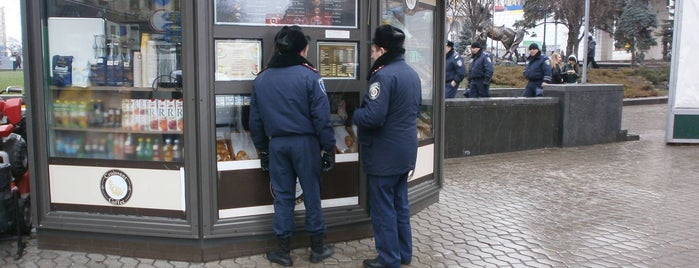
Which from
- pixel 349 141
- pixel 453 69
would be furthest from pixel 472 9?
pixel 349 141

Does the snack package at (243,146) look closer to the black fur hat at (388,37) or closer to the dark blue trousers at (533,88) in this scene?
the black fur hat at (388,37)

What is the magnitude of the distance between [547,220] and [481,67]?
→ 16.3 ft

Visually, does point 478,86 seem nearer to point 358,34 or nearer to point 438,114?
point 438,114

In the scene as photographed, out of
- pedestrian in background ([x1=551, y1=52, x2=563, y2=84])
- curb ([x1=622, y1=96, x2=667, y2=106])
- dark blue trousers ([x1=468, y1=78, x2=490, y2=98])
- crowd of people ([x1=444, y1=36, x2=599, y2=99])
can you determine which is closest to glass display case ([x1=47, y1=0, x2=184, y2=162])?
crowd of people ([x1=444, y1=36, x2=599, y2=99])

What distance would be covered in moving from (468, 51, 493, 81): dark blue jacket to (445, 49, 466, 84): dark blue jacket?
249 millimetres

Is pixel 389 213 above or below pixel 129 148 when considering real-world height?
below

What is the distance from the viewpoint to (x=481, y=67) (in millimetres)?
10742

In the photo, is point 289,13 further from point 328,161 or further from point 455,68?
point 455,68

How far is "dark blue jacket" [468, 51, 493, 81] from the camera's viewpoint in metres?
10.7

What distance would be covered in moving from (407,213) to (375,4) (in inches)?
68.6

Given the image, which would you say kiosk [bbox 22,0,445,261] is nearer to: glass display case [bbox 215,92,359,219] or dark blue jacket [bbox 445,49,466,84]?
glass display case [bbox 215,92,359,219]

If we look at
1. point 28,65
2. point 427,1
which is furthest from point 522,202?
point 28,65

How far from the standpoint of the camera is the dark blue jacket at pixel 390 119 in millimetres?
4465

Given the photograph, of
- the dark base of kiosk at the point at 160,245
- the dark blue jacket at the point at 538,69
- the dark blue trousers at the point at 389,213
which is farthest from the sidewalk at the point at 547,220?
the dark blue jacket at the point at 538,69
